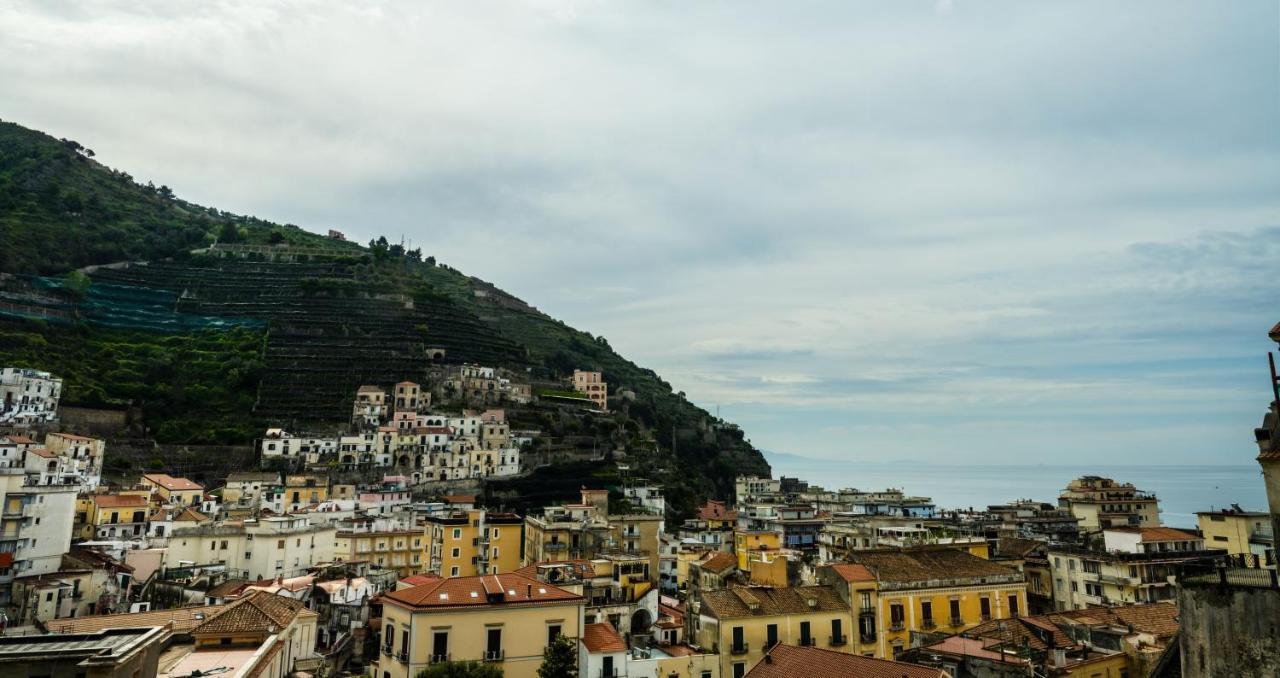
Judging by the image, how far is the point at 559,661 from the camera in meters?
28.4

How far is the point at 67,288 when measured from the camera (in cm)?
10938

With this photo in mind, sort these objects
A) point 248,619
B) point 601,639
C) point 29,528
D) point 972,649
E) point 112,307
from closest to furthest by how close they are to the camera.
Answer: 1. point 972,649
2. point 248,619
3. point 601,639
4. point 29,528
5. point 112,307

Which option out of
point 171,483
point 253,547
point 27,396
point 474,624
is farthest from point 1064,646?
point 27,396

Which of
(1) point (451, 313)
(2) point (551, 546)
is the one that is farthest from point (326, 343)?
(2) point (551, 546)

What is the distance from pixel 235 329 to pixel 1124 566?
375ft

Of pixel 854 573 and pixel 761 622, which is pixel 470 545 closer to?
pixel 761 622

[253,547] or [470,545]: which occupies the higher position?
[470,545]

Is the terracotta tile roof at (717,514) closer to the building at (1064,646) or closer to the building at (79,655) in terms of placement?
the building at (1064,646)

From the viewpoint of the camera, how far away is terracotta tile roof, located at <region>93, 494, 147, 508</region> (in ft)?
189

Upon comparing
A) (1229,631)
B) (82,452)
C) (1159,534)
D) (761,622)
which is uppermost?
(82,452)

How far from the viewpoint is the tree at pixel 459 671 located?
26188 millimetres

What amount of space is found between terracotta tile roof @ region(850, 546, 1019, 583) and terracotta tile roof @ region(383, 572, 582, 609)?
13.9m

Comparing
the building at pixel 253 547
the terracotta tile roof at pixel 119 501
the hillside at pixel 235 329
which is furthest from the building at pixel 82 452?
the building at pixel 253 547

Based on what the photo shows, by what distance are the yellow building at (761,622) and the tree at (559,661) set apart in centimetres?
611
